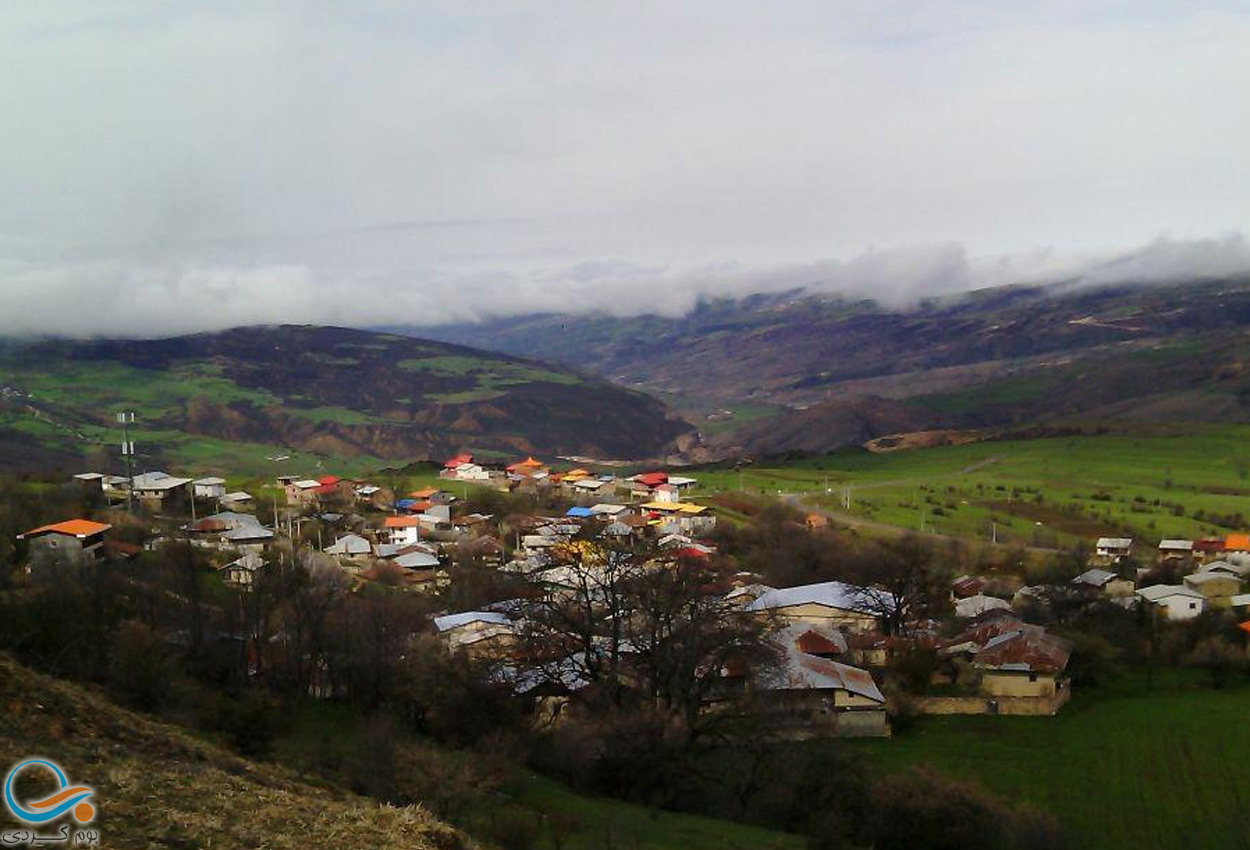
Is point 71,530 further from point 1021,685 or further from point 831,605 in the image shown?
point 1021,685

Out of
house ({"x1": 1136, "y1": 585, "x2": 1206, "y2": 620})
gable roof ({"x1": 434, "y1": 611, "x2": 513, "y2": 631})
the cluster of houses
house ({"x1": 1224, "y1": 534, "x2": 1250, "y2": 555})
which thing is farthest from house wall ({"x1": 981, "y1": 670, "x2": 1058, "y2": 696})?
house ({"x1": 1224, "y1": 534, "x2": 1250, "y2": 555})

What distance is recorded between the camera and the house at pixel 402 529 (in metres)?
63.5

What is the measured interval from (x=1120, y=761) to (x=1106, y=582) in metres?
30.0

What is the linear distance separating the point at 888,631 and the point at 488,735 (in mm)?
26664

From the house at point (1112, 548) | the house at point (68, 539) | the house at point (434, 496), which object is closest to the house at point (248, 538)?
the house at point (68, 539)

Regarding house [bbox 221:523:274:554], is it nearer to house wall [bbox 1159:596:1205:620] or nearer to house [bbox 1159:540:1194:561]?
house wall [bbox 1159:596:1205:620]

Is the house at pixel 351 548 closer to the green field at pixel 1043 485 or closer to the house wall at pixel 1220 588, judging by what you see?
the green field at pixel 1043 485

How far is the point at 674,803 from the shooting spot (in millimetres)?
21516

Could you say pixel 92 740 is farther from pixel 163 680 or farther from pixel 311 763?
pixel 163 680

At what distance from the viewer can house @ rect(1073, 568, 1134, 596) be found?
52156mm

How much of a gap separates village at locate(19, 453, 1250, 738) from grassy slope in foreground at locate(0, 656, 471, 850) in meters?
13.2

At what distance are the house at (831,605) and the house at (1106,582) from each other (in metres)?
14.0

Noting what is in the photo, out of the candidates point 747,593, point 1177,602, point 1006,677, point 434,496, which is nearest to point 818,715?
point 1006,677

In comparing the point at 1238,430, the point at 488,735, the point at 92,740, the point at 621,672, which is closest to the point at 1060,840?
the point at 621,672
